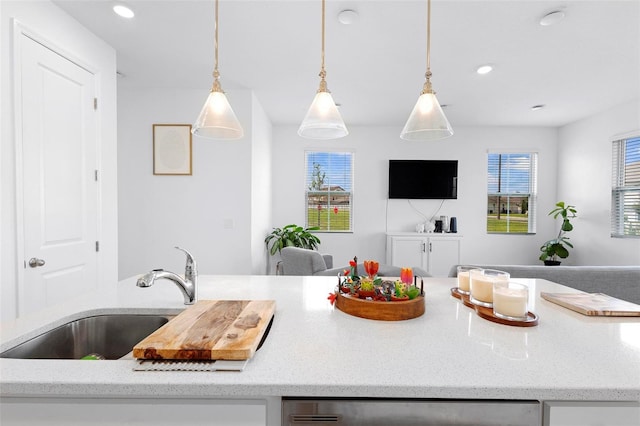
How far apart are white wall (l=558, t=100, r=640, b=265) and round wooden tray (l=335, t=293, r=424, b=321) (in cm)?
442

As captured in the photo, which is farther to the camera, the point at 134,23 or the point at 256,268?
the point at 256,268

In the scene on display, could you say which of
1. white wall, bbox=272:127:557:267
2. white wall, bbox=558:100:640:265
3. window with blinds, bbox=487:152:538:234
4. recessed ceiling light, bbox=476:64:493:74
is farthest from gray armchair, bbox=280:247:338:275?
white wall, bbox=558:100:640:265

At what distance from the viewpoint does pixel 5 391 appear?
0.67 meters

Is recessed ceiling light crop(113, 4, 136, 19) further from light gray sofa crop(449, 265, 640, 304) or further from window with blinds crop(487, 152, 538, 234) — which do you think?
window with blinds crop(487, 152, 538, 234)

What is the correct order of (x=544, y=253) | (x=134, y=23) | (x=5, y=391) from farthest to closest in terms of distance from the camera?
A: 1. (x=544, y=253)
2. (x=134, y=23)
3. (x=5, y=391)

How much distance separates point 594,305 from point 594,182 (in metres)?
4.34

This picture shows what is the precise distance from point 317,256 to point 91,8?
2608 millimetres

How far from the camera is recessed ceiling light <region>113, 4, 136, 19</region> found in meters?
2.04

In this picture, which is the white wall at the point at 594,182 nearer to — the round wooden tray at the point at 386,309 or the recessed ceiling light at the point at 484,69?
the recessed ceiling light at the point at 484,69

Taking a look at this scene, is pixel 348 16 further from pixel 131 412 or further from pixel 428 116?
pixel 131 412

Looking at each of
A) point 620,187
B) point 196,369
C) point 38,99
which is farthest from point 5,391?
point 620,187

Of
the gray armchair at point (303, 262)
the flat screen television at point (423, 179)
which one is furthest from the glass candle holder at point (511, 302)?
the flat screen television at point (423, 179)

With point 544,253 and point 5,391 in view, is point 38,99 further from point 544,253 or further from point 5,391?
point 544,253

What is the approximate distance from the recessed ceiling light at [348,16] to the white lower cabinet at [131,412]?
2.32m
